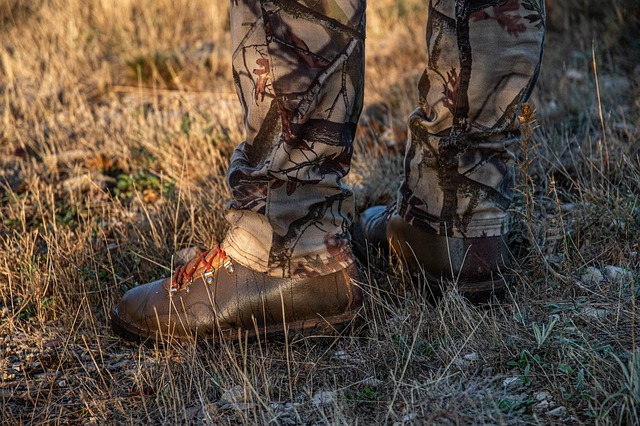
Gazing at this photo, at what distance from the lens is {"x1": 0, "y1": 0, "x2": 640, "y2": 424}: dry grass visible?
130 centimetres

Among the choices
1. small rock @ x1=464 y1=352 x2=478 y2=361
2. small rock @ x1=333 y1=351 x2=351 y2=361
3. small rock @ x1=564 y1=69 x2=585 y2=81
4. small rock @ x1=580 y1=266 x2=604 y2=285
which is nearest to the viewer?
small rock @ x1=464 y1=352 x2=478 y2=361

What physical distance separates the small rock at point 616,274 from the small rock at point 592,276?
0.02 metres

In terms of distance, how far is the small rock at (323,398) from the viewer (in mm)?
1331

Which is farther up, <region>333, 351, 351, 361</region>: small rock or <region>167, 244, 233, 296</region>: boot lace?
<region>167, 244, 233, 296</region>: boot lace

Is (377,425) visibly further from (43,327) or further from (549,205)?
(549,205)

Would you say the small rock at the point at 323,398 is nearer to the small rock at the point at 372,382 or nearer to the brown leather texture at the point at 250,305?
the small rock at the point at 372,382

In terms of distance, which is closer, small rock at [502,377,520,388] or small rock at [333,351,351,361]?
small rock at [502,377,520,388]

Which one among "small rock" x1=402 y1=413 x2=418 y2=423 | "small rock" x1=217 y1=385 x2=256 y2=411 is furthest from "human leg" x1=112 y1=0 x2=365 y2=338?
"small rock" x1=402 y1=413 x2=418 y2=423

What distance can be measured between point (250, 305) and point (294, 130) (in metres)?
0.42

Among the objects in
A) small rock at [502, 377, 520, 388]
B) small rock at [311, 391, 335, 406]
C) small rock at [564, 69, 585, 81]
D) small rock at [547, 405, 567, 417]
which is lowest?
small rock at [311, 391, 335, 406]

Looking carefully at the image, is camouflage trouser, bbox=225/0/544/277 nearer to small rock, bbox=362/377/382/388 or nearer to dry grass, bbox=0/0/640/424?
dry grass, bbox=0/0/640/424

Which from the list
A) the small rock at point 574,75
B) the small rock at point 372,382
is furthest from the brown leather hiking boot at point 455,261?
the small rock at point 574,75

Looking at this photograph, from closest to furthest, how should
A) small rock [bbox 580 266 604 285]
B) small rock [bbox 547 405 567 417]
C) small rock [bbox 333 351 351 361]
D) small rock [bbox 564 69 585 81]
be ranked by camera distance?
small rock [bbox 547 405 567 417]
small rock [bbox 333 351 351 361]
small rock [bbox 580 266 604 285]
small rock [bbox 564 69 585 81]

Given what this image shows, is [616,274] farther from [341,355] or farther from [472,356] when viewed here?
[341,355]
